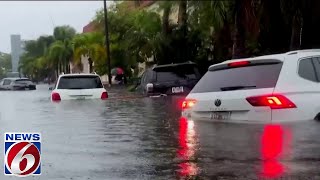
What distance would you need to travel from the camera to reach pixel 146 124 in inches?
452

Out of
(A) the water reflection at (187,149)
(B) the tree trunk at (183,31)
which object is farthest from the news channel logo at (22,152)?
(B) the tree trunk at (183,31)

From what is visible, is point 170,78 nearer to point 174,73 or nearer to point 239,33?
point 174,73

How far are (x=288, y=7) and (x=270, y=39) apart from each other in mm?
4446

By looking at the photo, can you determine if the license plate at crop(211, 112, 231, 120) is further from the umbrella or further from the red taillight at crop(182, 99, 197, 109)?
the umbrella

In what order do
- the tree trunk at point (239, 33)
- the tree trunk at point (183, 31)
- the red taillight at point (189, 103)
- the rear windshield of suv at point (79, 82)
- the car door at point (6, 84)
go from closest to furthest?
1. the red taillight at point (189, 103)
2. the rear windshield of suv at point (79, 82)
3. the tree trunk at point (239, 33)
4. the tree trunk at point (183, 31)
5. the car door at point (6, 84)

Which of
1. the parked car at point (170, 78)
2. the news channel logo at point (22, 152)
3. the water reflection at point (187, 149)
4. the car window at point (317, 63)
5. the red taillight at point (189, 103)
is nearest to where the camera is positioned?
the news channel logo at point (22, 152)

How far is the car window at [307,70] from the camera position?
817 centimetres

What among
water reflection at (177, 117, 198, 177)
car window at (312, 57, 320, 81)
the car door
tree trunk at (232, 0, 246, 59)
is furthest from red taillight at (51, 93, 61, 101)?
the car door

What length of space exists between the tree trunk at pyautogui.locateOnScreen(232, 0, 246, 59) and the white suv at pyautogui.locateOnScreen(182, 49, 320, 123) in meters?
10.9

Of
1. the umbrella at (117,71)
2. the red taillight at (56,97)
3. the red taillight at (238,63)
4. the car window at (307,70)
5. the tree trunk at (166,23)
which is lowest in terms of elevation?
the red taillight at (56,97)

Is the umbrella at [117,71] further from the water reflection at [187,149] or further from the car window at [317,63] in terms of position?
the car window at [317,63]

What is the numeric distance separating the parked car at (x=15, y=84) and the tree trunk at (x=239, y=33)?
31.2 metres

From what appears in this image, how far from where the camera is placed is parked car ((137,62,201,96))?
19062 mm

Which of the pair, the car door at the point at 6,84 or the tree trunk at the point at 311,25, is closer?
the tree trunk at the point at 311,25
